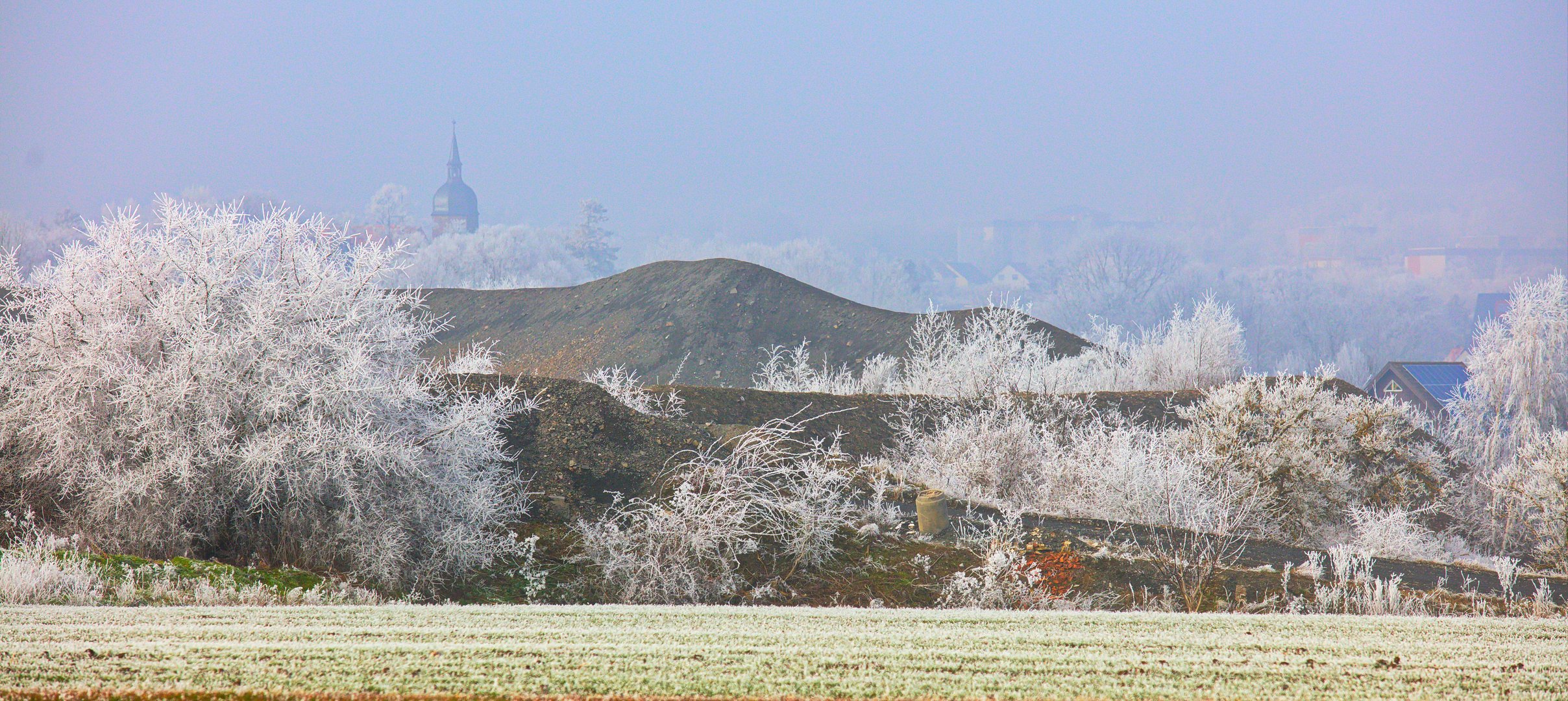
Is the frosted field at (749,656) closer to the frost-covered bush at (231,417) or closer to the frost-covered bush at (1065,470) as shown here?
the frost-covered bush at (231,417)

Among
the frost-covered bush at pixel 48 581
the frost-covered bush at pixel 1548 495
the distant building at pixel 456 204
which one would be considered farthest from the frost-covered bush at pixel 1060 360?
the distant building at pixel 456 204

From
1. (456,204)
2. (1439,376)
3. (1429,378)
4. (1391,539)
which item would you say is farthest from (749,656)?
(456,204)

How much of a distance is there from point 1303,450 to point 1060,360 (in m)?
12.8

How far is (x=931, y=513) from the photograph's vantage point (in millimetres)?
9094

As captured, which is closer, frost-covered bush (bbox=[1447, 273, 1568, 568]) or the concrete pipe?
the concrete pipe

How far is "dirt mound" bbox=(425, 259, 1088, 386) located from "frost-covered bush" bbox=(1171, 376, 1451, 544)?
1573cm

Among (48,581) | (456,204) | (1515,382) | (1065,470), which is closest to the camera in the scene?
(48,581)

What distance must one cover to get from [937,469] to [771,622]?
8.19m

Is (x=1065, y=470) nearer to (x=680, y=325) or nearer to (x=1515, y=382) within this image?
(x=1515, y=382)

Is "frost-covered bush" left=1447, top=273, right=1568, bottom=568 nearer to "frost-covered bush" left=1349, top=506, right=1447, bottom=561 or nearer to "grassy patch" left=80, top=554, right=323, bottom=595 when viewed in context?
"frost-covered bush" left=1349, top=506, right=1447, bottom=561

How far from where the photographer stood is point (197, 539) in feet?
23.3

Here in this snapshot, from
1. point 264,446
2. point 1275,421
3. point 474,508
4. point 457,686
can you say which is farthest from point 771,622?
point 1275,421

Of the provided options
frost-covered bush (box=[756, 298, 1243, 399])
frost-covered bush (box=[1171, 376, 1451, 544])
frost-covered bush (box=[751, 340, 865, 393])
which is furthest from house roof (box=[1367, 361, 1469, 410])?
frost-covered bush (box=[1171, 376, 1451, 544])

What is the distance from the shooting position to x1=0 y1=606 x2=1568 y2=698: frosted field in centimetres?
382
